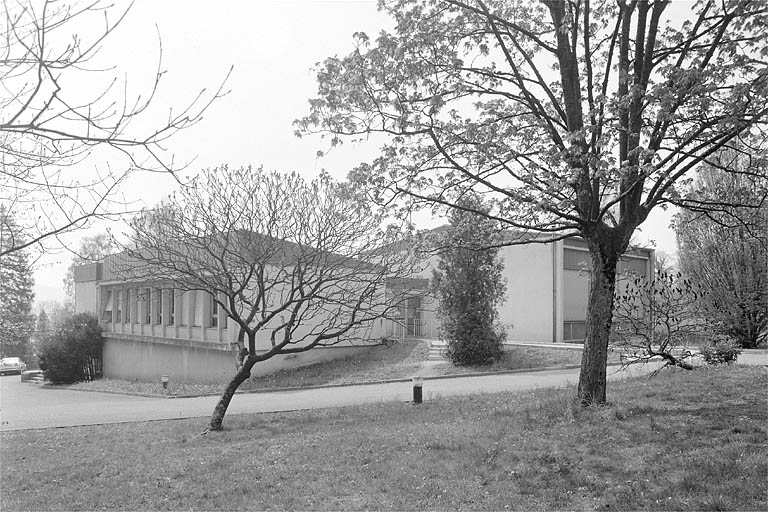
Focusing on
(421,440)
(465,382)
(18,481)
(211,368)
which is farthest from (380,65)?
(211,368)

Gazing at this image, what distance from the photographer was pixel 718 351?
12.1m

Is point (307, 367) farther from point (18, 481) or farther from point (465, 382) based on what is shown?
point (18, 481)

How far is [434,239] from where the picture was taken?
12094 millimetres

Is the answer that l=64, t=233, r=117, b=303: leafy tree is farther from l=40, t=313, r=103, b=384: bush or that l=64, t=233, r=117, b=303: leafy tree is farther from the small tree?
l=40, t=313, r=103, b=384: bush

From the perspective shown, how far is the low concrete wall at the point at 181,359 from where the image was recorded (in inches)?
1087

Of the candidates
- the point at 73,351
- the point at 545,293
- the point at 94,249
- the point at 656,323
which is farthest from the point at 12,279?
the point at 73,351

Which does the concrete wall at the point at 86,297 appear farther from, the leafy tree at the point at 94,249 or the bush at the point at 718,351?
the bush at the point at 718,351

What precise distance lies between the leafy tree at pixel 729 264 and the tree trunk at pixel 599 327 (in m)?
3.32

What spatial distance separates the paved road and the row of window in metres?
8.41

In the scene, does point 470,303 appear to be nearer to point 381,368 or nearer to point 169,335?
point 381,368

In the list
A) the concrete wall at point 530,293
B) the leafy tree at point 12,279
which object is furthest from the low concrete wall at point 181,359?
the leafy tree at point 12,279

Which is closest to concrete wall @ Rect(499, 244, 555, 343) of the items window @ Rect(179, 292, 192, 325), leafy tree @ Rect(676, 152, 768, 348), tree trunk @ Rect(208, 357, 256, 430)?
leafy tree @ Rect(676, 152, 768, 348)

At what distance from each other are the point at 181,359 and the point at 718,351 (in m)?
25.4

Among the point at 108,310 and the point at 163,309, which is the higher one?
the point at 163,309
